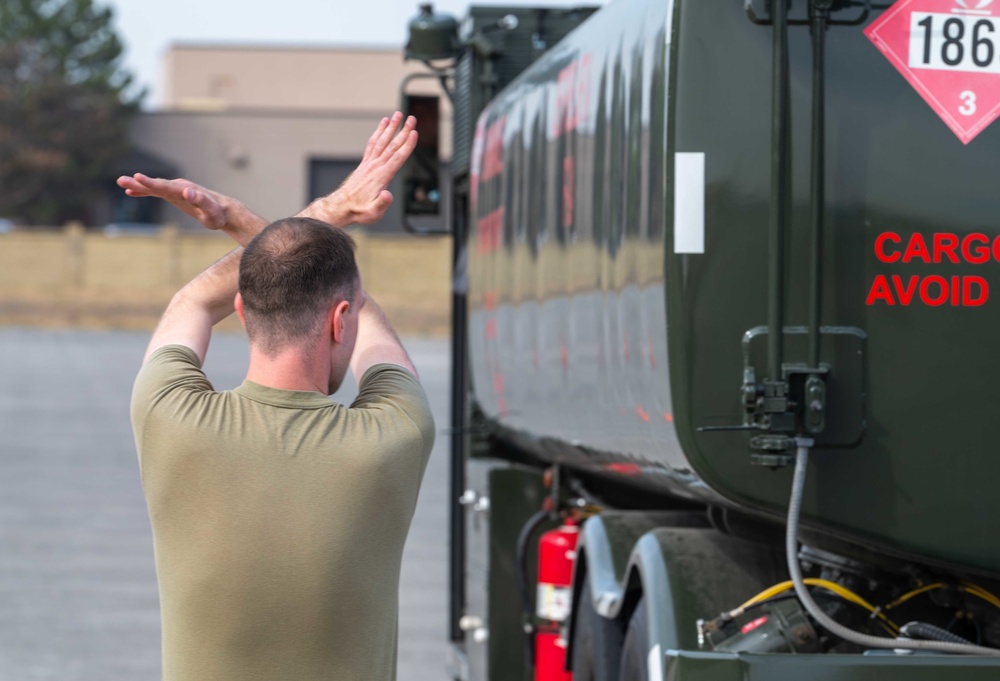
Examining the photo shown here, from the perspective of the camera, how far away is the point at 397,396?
330 centimetres

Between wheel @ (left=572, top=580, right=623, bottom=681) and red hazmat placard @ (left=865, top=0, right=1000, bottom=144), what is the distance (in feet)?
6.89

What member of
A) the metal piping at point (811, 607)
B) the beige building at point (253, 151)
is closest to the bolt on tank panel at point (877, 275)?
the metal piping at point (811, 607)

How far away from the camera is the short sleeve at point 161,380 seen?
10.4 feet

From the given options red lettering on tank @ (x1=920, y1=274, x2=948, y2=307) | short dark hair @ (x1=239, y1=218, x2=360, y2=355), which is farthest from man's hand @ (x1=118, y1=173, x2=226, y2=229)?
red lettering on tank @ (x1=920, y1=274, x2=948, y2=307)

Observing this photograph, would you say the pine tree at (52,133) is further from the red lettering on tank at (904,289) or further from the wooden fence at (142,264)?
the red lettering on tank at (904,289)

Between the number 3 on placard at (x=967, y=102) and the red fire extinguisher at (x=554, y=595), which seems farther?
the red fire extinguisher at (x=554, y=595)

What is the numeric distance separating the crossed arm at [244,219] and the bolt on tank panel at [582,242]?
0.74 m

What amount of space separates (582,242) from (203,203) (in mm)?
1958

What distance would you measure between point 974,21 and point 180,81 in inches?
3156

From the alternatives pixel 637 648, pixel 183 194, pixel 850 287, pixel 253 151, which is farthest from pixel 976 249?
pixel 253 151

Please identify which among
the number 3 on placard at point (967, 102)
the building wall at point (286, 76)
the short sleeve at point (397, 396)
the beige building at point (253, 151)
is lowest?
the short sleeve at point (397, 396)

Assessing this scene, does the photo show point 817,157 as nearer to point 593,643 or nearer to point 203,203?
point 203,203

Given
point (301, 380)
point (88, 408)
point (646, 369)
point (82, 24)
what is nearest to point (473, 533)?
point (646, 369)

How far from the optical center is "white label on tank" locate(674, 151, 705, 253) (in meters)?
3.89
